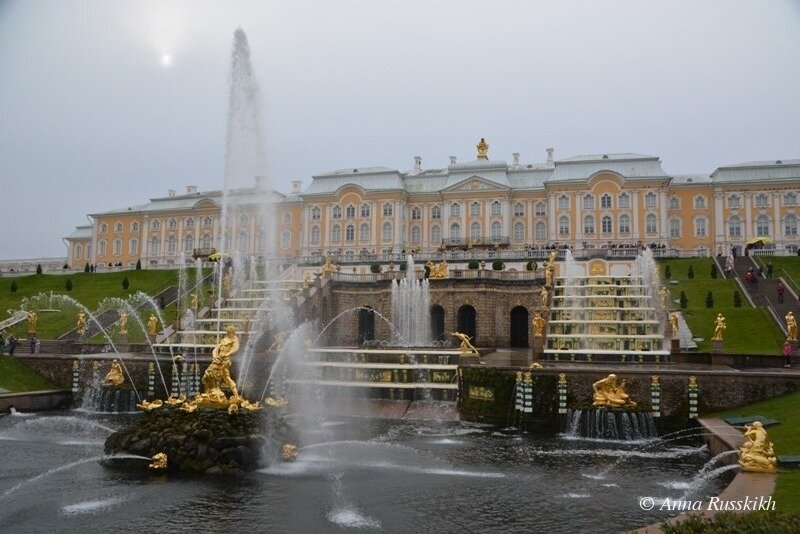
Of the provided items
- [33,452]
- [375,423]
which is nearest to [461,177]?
[375,423]

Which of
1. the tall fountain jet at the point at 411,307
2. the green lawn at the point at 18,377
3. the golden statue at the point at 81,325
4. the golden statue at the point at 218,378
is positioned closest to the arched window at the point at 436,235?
the tall fountain jet at the point at 411,307

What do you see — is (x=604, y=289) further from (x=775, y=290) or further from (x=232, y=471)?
(x=232, y=471)

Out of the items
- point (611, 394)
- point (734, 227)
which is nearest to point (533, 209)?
point (734, 227)

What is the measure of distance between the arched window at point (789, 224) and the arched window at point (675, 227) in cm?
1018

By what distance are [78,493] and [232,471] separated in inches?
133

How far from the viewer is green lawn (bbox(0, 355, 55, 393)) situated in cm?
2789

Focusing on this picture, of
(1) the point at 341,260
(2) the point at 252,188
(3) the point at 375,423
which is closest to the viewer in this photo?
(3) the point at 375,423

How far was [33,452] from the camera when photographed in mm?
18453

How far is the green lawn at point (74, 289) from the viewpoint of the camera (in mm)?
40719

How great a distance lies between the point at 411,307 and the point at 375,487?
27.5 metres

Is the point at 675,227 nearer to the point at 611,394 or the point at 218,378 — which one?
the point at 611,394

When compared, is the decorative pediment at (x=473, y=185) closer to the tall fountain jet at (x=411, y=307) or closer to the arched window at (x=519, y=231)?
the arched window at (x=519, y=231)

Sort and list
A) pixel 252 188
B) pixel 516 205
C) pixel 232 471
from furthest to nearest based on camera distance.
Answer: pixel 516 205, pixel 252 188, pixel 232 471

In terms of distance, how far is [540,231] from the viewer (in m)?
71.1
